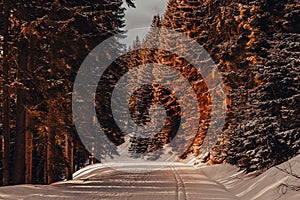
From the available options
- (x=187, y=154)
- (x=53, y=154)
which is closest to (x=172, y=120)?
(x=187, y=154)

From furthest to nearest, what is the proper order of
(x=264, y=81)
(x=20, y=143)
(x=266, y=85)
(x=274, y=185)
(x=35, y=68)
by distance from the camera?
(x=35, y=68) → (x=20, y=143) → (x=264, y=81) → (x=266, y=85) → (x=274, y=185)

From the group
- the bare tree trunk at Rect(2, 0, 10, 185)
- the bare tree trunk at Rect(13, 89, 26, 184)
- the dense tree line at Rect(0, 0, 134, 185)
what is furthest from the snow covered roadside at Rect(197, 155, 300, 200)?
the bare tree trunk at Rect(2, 0, 10, 185)

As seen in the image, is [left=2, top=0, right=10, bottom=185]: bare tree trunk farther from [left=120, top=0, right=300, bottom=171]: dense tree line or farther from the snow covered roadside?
[left=120, top=0, right=300, bottom=171]: dense tree line

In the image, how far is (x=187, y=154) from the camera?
49594mm

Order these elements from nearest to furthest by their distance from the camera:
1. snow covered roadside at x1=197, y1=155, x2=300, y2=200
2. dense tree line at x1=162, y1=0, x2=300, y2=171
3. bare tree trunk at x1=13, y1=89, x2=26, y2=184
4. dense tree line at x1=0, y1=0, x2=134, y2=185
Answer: snow covered roadside at x1=197, y1=155, x2=300, y2=200, dense tree line at x1=162, y1=0, x2=300, y2=171, dense tree line at x1=0, y1=0, x2=134, y2=185, bare tree trunk at x1=13, y1=89, x2=26, y2=184

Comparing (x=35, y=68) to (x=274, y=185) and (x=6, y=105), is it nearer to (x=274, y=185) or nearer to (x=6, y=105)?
(x=6, y=105)

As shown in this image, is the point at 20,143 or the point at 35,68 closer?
the point at 20,143

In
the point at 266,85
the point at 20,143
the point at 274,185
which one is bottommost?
the point at 274,185

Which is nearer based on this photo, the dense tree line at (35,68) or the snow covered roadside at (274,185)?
the snow covered roadside at (274,185)

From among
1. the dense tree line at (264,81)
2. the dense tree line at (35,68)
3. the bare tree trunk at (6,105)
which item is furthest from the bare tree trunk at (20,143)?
the dense tree line at (264,81)

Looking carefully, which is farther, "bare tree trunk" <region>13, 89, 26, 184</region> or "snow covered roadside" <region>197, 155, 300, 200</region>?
"bare tree trunk" <region>13, 89, 26, 184</region>

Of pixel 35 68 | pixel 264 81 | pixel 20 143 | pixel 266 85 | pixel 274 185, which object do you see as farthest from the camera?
pixel 35 68

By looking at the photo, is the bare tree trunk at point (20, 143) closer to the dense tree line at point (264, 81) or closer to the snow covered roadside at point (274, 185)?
the snow covered roadside at point (274, 185)

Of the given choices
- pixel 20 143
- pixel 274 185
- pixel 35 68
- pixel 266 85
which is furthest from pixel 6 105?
pixel 274 185
